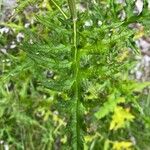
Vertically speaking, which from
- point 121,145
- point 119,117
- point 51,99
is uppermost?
point 51,99

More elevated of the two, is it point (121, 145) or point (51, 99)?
point (51, 99)

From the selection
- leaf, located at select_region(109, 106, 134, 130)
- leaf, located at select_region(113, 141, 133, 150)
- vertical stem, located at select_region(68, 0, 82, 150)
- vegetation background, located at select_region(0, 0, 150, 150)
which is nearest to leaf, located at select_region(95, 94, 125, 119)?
vegetation background, located at select_region(0, 0, 150, 150)

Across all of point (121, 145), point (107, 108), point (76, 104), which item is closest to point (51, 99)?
point (107, 108)

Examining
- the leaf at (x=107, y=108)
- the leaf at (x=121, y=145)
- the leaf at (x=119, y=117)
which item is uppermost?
the leaf at (x=107, y=108)

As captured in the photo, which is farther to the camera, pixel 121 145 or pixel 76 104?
pixel 121 145

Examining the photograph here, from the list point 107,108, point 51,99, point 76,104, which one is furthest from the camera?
point 51,99

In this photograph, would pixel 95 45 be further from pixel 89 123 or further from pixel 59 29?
pixel 89 123

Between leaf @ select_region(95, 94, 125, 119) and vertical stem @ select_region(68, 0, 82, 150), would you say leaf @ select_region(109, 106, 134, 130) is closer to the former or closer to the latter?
leaf @ select_region(95, 94, 125, 119)

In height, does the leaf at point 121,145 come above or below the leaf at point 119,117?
below

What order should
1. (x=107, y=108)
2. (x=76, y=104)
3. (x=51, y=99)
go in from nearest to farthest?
(x=76, y=104) < (x=107, y=108) < (x=51, y=99)

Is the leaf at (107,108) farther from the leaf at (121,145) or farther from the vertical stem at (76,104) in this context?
the vertical stem at (76,104)

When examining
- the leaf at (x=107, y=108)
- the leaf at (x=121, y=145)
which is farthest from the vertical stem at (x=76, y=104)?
the leaf at (x=121, y=145)

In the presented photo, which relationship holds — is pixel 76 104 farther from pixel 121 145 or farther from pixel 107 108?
pixel 121 145
